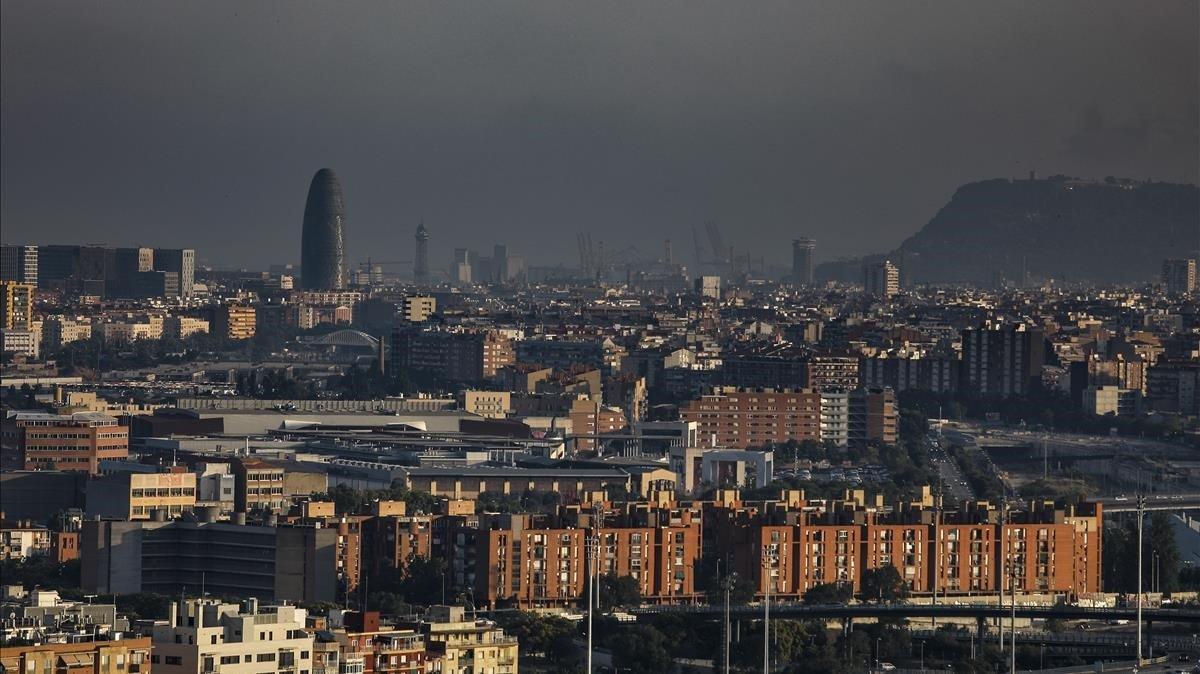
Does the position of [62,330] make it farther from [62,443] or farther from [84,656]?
[84,656]

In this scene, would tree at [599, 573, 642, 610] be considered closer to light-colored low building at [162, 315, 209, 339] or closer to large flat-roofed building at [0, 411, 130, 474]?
large flat-roofed building at [0, 411, 130, 474]

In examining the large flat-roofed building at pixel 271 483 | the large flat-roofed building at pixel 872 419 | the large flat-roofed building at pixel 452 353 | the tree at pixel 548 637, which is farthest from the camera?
the large flat-roofed building at pixel 452 353

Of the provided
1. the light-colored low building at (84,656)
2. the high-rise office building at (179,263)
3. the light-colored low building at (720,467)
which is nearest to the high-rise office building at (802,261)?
the high-rise office building at (179,263)

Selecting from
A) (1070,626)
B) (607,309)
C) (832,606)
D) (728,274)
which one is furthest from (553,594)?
(728,274)

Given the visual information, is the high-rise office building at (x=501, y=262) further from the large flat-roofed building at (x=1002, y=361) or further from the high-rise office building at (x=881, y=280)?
the large flat-roofed building at (x=1002, y=361)

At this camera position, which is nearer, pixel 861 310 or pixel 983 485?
pixel 983 485

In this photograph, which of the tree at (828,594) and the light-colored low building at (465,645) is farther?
the tree at (828,594)

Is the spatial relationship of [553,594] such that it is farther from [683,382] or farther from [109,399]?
[683,382]
